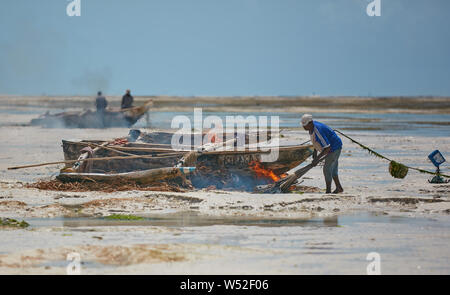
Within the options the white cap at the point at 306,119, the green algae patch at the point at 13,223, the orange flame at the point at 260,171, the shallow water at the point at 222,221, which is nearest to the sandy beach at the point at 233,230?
the shallow water at the point at 222,221

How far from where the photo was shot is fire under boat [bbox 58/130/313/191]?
458 inches

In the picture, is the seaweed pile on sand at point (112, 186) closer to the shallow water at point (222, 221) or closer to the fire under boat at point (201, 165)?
the fire under boat at point (201, 165)

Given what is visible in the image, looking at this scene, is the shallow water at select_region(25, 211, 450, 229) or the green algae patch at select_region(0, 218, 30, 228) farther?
the shallow water at select_region(25, 211, 450, 229)

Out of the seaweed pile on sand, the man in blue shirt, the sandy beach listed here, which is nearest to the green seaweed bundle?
the sandy beach

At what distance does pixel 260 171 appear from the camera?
39.6 ft

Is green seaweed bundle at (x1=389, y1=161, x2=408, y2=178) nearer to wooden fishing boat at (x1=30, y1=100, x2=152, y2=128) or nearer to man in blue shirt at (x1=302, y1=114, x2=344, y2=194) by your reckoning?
man in blue shirt at (x1=302, y1=114, x2=344, y2=194)

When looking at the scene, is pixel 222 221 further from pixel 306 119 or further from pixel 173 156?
pixel 173 156

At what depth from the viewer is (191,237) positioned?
310 inches

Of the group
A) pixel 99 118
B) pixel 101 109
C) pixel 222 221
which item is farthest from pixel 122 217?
pixel 99 118

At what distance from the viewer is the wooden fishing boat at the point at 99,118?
101ft

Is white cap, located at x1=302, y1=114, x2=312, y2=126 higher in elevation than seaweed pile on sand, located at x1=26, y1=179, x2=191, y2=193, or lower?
higher
